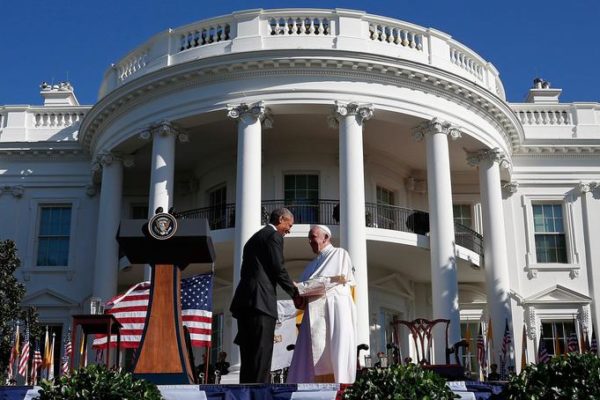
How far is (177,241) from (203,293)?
902cm

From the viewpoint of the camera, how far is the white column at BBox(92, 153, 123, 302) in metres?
24.2

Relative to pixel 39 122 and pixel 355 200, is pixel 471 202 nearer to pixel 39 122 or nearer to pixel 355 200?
pixel 355 200

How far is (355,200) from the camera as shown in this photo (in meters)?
Answer: 21.2

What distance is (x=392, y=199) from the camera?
26734 mm

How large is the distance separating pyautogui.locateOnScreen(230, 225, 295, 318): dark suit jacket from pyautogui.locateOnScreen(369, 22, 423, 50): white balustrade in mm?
15257

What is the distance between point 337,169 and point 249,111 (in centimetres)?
416

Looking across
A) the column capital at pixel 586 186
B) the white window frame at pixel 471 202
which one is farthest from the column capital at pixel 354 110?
the column capital at pixel 586 186

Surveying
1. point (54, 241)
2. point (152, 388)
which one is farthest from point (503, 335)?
point (152, 388)

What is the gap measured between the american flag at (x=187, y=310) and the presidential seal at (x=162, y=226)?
26.0ft

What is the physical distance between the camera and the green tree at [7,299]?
73.8 ft

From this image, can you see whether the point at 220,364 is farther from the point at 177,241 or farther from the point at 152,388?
the point at 152,388

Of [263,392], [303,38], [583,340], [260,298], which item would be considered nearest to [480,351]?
[583,340]

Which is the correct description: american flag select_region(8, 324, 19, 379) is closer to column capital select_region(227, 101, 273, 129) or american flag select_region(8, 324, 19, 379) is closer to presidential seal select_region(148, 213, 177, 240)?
column capital select_region(227, 101, 273, 129)

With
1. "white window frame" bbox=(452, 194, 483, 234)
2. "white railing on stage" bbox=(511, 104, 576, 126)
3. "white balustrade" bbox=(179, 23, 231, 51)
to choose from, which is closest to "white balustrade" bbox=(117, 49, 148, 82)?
"white balustrade" bbox=(179, 23, 231, 51)
